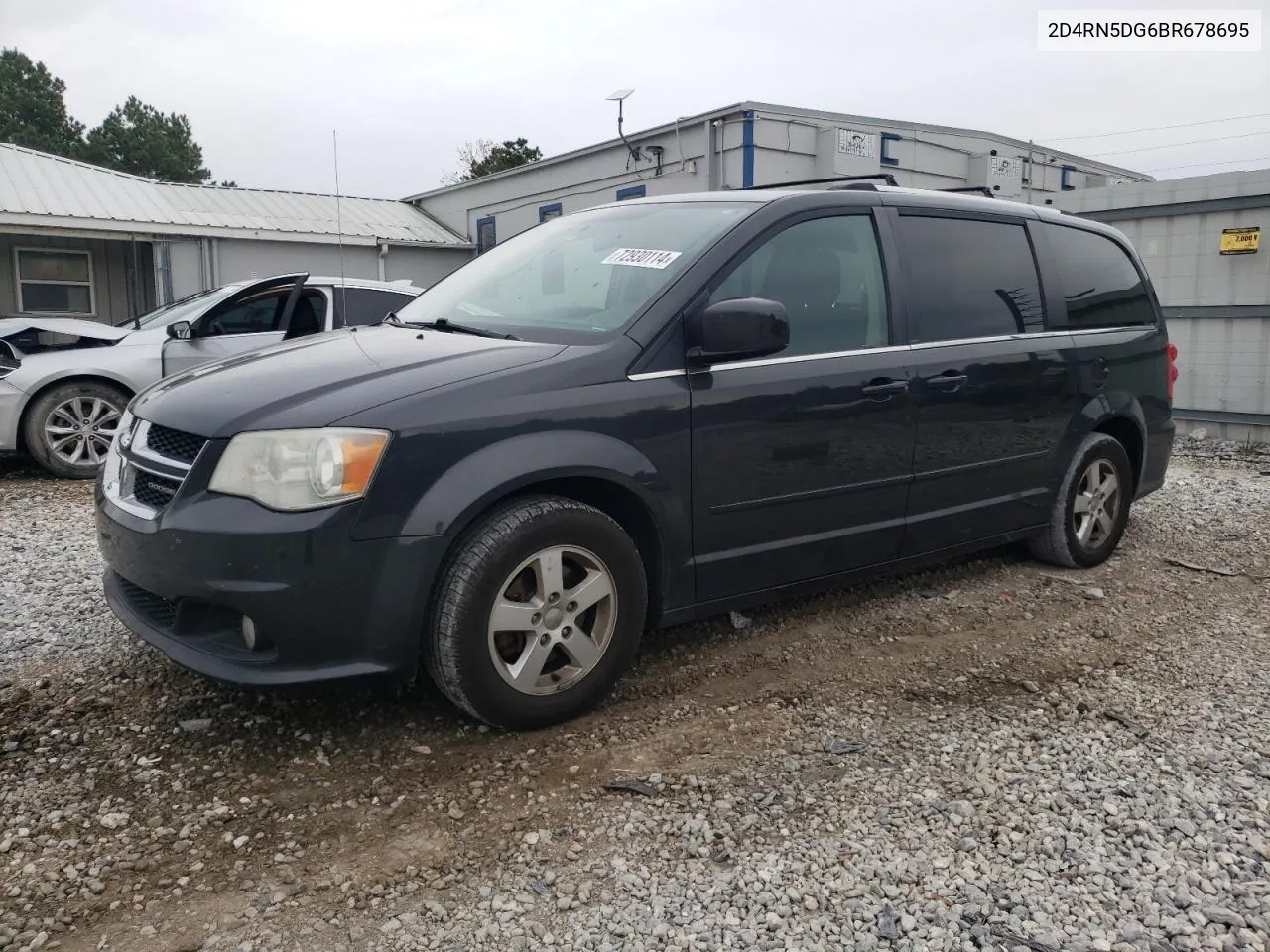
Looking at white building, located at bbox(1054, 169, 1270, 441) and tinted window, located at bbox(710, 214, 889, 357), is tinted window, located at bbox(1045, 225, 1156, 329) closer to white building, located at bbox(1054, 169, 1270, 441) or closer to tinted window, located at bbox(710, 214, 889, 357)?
tinted window, located at bbox(710, 214, 889, 357)

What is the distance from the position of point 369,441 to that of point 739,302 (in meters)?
1.30

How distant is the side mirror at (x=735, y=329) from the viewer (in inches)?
130

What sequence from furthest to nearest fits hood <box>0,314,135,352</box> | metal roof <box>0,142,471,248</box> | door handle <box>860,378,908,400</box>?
metal roof <box>0,142,471,248</box> < hood <box>0,314,135,352</box> < door handle <box>860,378,908,400</box>

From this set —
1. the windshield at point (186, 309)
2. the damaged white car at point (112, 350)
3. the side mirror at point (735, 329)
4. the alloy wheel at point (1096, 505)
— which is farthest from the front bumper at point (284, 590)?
the windshield at point (186, 309)

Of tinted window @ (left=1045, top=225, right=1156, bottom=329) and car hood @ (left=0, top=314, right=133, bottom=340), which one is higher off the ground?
tinted window @ (left=1045, top=225, right=1156, bottom=329)

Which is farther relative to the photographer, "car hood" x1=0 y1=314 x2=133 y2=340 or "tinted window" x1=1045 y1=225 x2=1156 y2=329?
"car hood" x1=0 y1=314 x2=133 y2=340

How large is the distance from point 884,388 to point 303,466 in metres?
2.25

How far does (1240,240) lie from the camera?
9.34 metres

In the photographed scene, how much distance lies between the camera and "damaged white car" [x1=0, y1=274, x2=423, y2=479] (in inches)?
289

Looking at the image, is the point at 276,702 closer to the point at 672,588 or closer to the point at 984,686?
the point at 672,588

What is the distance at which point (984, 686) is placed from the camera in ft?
12.0

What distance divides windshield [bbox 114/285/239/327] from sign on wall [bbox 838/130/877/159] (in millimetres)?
9210

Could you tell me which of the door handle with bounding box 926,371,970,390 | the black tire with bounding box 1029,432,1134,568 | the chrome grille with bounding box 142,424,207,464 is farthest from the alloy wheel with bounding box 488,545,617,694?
the black tire with bounding box 1029,432,1134,568

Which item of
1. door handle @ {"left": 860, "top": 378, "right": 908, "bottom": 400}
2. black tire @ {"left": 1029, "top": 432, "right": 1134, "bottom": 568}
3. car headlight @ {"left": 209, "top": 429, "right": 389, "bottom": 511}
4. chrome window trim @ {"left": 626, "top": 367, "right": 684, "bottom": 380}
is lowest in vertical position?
black tire @ {"left": 1029, "top": 432, "right": 1134, "bottom": 568}
